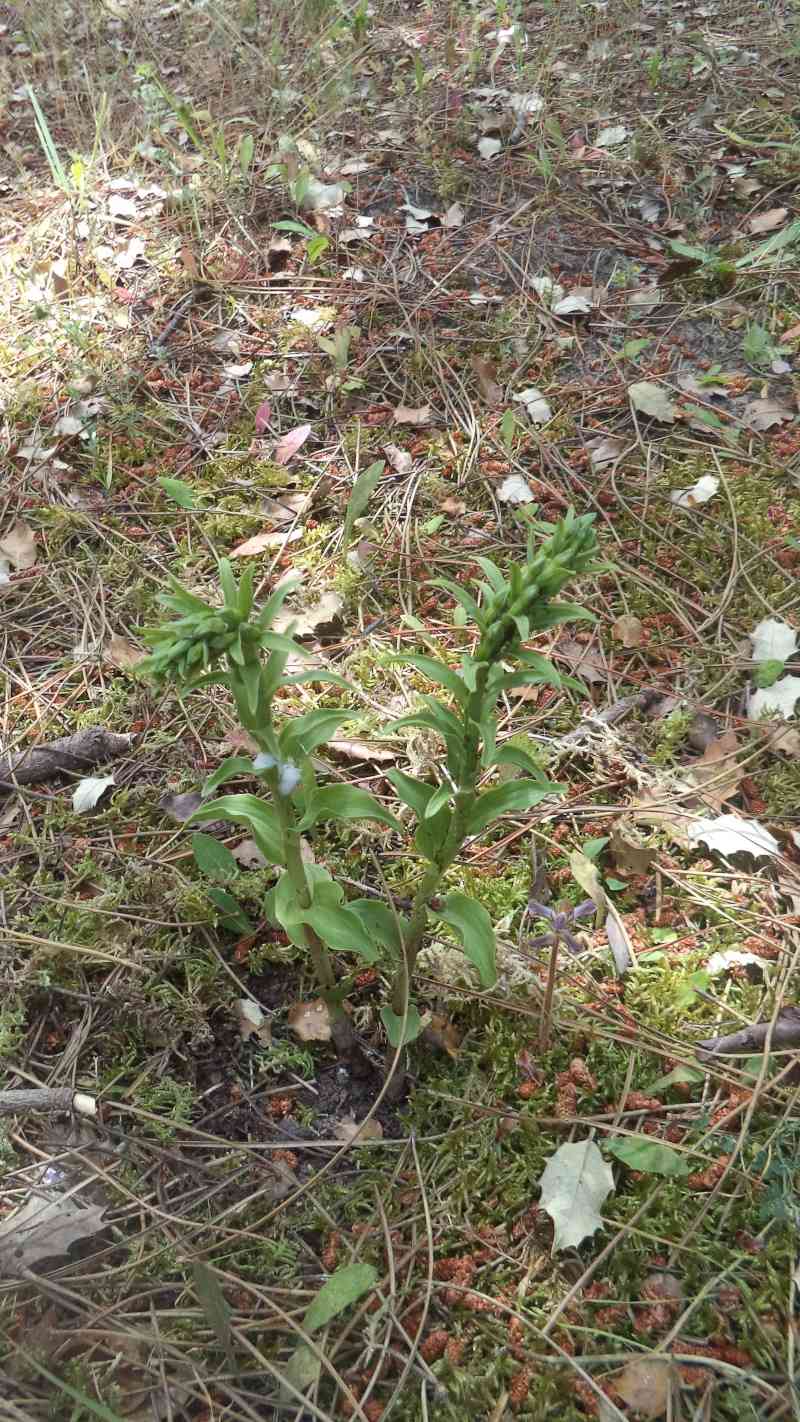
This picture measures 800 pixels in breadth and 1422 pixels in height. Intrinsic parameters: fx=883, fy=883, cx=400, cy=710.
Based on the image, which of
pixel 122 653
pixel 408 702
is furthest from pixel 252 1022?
pixel 122 653

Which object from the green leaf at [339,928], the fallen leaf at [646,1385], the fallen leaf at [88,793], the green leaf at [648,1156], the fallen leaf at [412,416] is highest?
the fallen leaf at [412,416]

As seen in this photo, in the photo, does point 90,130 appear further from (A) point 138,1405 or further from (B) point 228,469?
(A) point 138,1405

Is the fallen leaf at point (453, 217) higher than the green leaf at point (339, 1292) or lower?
higher

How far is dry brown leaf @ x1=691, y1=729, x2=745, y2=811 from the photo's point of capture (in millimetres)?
2137

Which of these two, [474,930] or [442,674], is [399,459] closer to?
[442,674]

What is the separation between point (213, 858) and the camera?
6.43 feet

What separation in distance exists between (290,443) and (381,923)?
1877mm

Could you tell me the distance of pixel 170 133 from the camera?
14.2ft

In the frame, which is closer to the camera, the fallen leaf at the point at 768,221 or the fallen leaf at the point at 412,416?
the fallen leaf at the point at 412,416

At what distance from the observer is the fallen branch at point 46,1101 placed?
5.55 feet

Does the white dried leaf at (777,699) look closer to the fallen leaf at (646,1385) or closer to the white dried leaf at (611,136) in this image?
the fallen leaf at (646,1385)

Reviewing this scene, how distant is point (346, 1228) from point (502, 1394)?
0.36 meters

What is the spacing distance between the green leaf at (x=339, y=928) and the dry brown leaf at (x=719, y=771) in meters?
0.99

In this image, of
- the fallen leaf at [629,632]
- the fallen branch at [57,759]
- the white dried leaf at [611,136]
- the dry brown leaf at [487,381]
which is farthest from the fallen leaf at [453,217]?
the fallen branch at [57,759]
